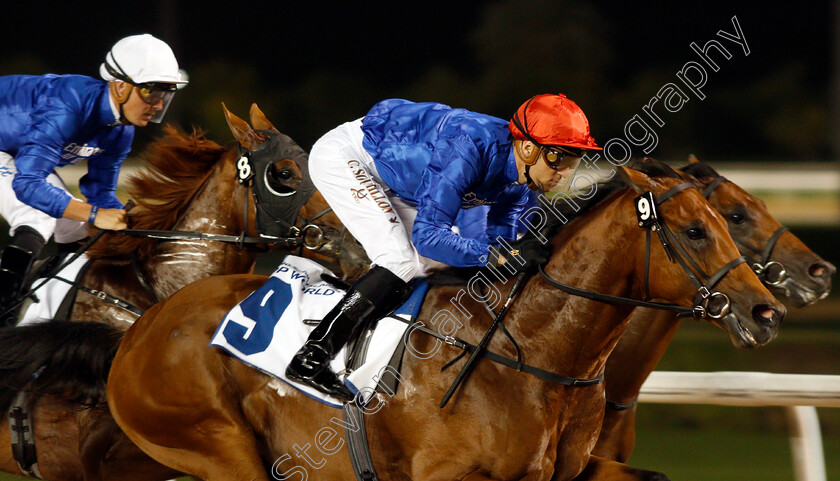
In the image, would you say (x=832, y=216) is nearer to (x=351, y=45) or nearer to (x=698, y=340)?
(x=698, y=340)

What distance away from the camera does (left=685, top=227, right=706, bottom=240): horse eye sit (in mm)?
2490

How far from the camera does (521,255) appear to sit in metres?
2.75

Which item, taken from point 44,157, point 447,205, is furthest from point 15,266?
point 447,205

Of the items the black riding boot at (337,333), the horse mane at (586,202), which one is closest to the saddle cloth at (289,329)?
the black riding boot at (337,333)

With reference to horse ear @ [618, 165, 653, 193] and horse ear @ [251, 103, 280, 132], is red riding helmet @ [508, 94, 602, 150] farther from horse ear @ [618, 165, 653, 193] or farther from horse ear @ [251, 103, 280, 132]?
horse ear @ [251, 103, 280, 132]

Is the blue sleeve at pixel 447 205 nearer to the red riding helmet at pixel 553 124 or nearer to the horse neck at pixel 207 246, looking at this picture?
the red riding helmet at pixel 553 124

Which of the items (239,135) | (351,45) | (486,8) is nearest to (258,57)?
(351,45)

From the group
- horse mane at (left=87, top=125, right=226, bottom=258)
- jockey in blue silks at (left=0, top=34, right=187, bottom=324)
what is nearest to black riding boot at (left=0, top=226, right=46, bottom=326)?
jockey in blue silks at (left=0, top=34, right=187, bottom=324)

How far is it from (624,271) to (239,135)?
5.79 feet

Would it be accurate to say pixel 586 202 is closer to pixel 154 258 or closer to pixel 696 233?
pixel 696 233

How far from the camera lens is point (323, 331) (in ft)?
9.25

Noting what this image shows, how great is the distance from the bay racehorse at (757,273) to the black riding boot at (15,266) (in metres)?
2.11

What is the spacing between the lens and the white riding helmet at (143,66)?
3.49 metres

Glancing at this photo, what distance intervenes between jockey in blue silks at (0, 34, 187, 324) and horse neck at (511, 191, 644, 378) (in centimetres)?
159
